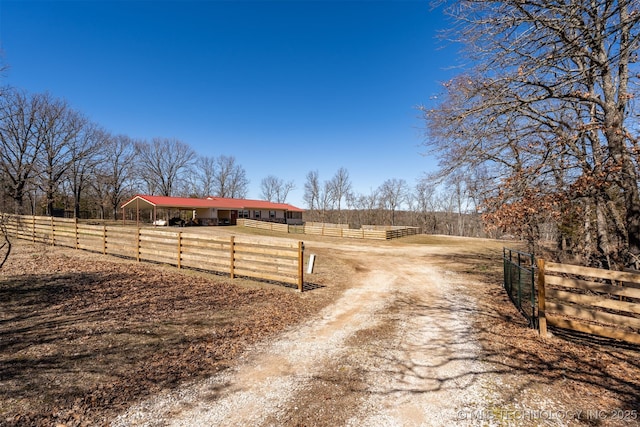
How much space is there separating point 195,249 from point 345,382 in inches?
326

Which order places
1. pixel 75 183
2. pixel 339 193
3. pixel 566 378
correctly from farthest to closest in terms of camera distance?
1. pixel 339 193
2. pixel 75 183
3. pixel 566 378

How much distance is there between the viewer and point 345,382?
3.73 metres

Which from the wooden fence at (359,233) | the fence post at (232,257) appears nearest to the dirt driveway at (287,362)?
the fence post at (232,257)

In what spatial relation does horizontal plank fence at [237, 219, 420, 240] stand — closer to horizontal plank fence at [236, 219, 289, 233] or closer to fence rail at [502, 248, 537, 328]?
horizontal plank fence at [236, 219, 289, 233]

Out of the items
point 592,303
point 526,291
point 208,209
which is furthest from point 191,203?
point 592,303

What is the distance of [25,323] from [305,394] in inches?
216

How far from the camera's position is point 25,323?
5227 mm

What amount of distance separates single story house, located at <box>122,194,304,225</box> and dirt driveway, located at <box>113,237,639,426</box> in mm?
32525

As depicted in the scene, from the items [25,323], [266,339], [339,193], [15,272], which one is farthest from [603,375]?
[339,193]

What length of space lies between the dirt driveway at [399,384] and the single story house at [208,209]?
107 feet

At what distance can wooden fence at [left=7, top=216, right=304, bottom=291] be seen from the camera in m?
8.70

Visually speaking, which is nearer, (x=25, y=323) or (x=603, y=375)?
(x=603, y=375)

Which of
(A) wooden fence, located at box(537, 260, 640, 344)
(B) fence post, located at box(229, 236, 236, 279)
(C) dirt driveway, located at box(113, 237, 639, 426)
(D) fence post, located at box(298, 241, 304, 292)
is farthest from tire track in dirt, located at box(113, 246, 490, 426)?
(B) fence post, located at box(229, 236, 236, 279)

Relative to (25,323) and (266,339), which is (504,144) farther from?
(25,323)
